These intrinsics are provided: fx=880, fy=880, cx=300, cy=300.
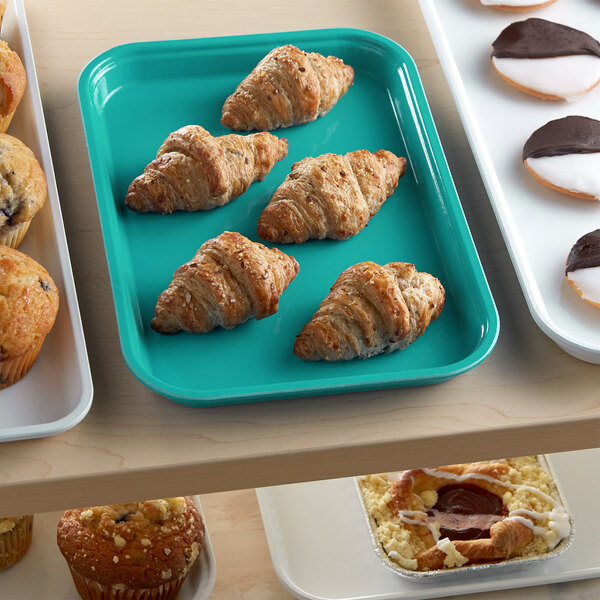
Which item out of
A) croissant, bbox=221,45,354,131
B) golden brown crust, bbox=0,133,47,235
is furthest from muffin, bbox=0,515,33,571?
croissant, bbox=221,45,354,131

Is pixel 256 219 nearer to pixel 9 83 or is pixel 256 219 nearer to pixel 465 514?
pixel 9 83

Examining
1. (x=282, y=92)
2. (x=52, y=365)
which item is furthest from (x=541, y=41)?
(x=52, y=365)

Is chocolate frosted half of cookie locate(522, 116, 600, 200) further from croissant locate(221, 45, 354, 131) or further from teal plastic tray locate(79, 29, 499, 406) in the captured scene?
croissant locate(221, 45, 354, 131)

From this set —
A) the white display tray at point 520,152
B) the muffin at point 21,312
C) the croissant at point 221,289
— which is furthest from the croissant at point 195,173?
the white display tray at point 520,152

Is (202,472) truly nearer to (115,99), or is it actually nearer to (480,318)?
(480,318)

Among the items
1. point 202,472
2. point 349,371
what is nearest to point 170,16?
point 349,371

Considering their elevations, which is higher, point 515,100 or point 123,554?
point 515,100
